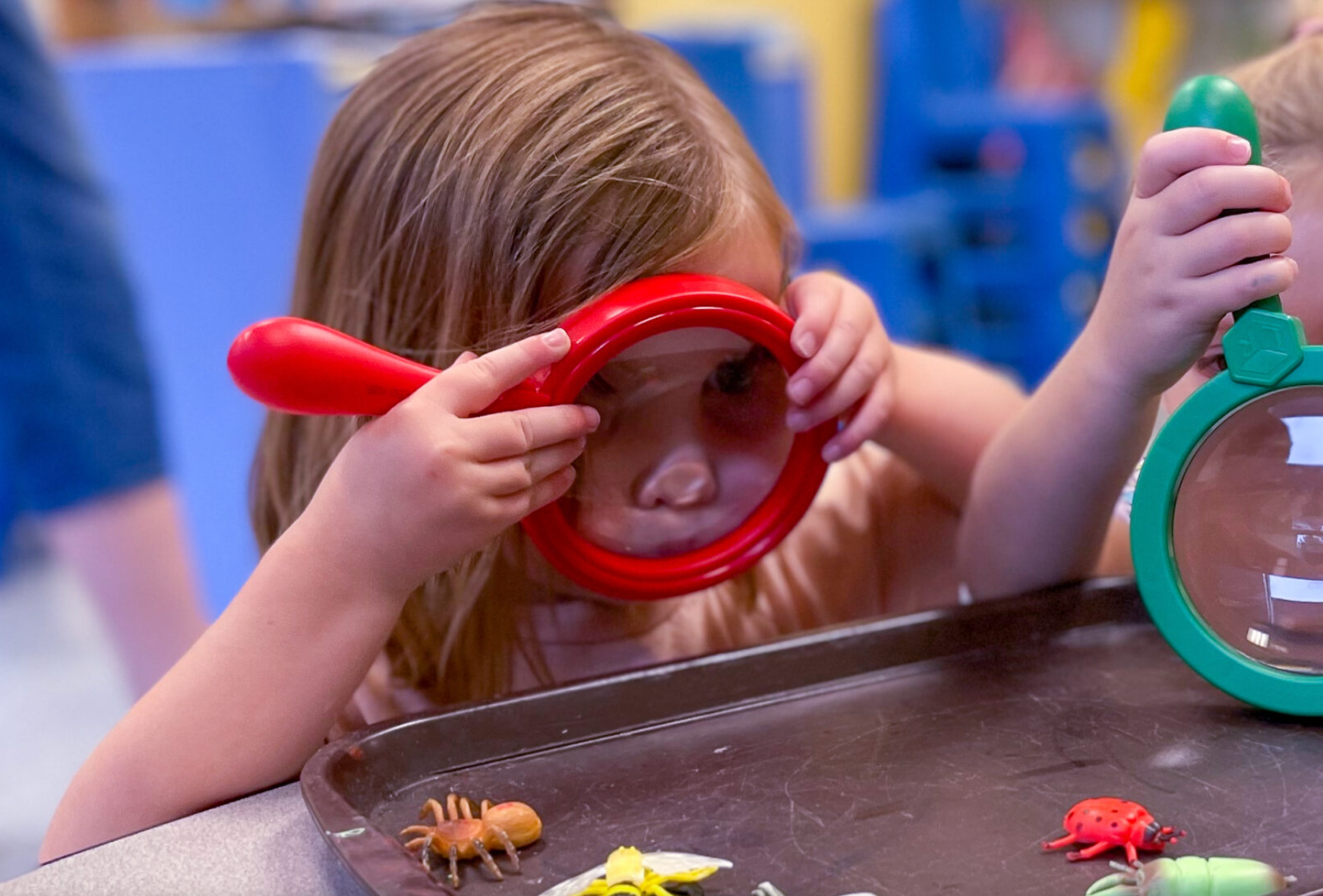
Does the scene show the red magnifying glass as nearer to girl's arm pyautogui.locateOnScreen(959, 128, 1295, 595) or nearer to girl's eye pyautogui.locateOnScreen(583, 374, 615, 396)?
girl's eye pyautogui.locateOnScreen(583, 374, 615, 396)

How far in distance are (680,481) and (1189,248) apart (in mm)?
247

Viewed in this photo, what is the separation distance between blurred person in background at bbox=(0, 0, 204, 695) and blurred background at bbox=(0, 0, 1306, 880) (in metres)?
0.06

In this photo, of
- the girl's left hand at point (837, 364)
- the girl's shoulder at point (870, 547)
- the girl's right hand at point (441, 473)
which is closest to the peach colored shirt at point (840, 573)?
the girl's shoulder at point (870, 547)

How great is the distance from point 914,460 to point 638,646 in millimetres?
196

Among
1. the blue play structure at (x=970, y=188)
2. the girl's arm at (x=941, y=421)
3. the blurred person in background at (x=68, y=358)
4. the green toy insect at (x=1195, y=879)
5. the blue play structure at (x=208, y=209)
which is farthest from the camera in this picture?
the blue play structure at (x=970, y=188)

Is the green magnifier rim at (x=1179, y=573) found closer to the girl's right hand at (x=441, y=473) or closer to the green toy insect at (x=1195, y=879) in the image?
the green toy insect at (x=1195, y=879)

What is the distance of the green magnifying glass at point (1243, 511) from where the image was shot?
507mm

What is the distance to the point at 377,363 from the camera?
50cm

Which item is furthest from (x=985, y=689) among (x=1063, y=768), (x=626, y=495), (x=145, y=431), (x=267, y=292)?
(x=267, y=292)

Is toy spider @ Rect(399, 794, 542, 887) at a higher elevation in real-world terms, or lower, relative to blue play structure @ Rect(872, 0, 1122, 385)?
higher

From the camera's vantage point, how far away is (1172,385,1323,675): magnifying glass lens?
51cm

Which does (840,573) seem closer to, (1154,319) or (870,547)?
(870,547)

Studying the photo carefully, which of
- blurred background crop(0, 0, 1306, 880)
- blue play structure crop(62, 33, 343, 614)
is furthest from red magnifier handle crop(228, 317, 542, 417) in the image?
blue play structure crop(62, 33, 343, 614)

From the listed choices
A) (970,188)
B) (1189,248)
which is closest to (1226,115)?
(1189,248)
